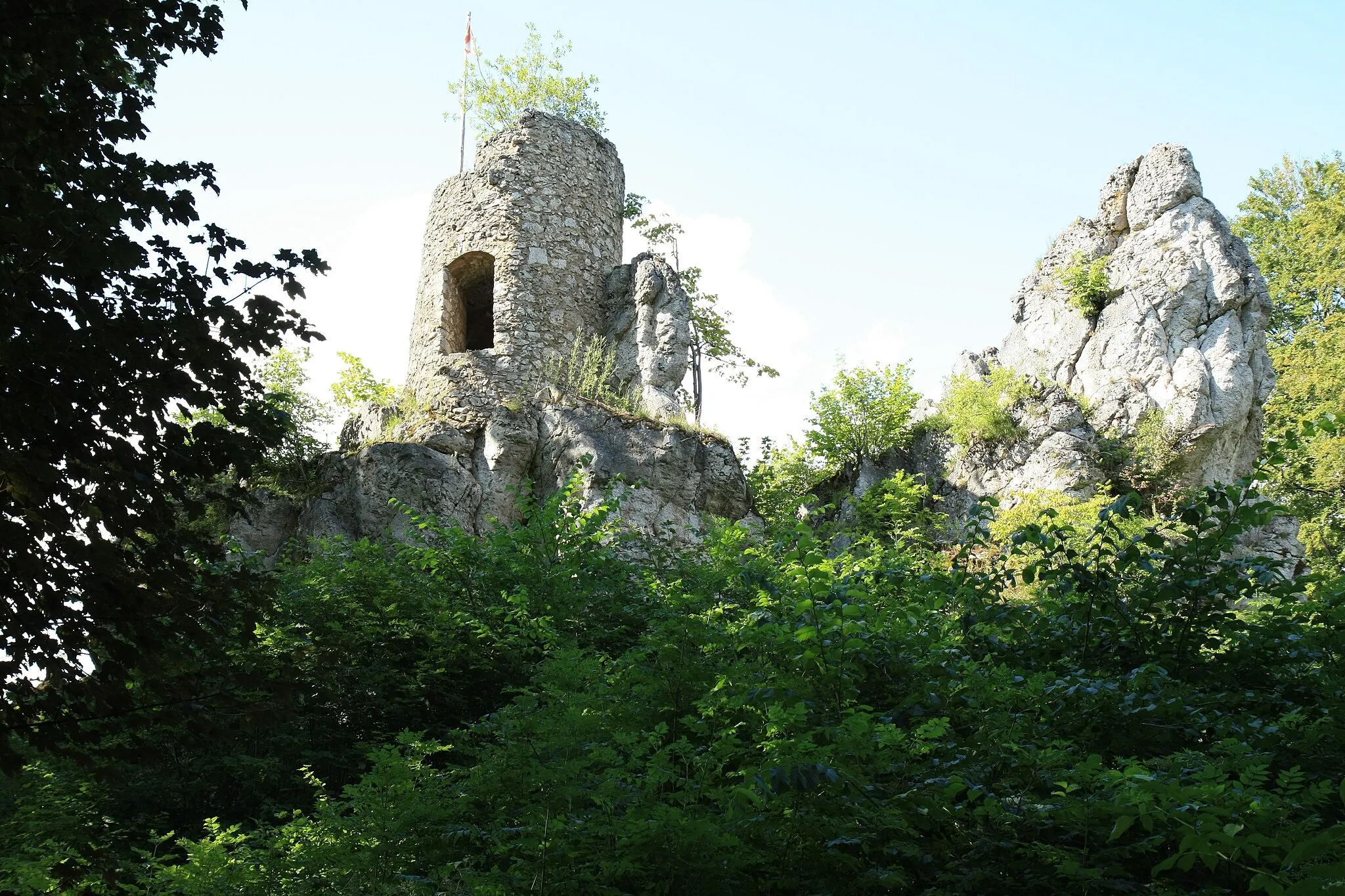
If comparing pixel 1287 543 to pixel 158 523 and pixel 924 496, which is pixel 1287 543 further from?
pixel 158 523

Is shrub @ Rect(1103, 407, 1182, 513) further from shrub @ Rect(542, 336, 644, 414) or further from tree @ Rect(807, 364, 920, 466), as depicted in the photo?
shrub @ Rect(542, 336, 644, 414)

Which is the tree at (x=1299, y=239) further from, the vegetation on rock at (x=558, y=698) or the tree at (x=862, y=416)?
the vegetation on rock at (x=558, y=698)

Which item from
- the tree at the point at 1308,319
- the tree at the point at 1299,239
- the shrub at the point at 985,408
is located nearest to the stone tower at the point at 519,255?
the shrub at the point at 985,408

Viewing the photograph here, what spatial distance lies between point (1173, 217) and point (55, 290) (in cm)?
1784

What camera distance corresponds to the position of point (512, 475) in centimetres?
1325

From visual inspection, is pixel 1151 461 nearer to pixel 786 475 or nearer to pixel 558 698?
pixel 786 475

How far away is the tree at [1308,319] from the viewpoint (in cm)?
1778

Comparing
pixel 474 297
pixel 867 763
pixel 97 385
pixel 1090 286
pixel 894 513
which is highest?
pixel 474 297

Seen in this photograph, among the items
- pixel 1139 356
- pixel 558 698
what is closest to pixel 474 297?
pixel 1139 356

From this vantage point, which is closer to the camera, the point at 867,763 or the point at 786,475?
the point at 867,763

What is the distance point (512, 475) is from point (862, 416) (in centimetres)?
643

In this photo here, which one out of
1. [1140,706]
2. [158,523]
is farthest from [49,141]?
[1140,706]

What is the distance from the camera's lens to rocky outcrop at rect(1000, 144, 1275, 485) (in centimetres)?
1559

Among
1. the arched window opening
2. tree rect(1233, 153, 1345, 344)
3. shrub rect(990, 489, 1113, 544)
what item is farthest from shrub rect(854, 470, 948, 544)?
tree rect(1233, 153, 1345, 344)
